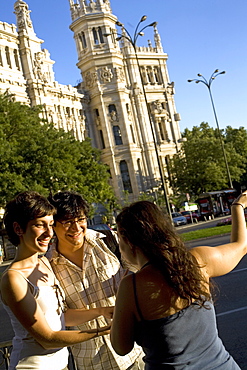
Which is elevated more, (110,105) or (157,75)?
(157,75)

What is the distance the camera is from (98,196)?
4297 centimetres

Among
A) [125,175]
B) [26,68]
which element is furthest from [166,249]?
[125,175]

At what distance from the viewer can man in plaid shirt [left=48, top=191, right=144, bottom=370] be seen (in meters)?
3.62

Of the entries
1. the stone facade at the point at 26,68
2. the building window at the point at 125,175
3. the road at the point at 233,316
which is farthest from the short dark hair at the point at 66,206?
the building window at the point at 125,175

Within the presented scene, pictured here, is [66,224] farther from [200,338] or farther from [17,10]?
[17,10]

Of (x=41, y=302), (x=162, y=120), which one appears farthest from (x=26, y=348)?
(x=162, y=120)

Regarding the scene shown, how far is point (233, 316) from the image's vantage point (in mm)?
8438

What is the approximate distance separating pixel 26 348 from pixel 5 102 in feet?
114

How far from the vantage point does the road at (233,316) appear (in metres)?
6.70

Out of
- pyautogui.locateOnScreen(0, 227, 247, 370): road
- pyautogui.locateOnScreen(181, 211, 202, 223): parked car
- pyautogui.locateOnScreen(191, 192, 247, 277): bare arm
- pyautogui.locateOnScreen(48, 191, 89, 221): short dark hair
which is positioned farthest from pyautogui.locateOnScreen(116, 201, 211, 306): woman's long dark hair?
pyautogui.locateOnScreen(181, 211, 202, 223): parked car

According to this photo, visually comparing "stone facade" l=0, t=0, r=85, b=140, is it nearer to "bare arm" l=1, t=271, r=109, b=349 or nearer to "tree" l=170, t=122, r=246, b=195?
"tree" l=170, t=122, r=246, b=195

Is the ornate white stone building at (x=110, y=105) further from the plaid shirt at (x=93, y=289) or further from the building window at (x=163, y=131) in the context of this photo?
the plaid shirt at (x=93, y=289)

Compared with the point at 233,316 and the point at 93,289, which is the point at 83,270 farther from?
the point at 233,316

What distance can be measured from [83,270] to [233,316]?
5221mm
